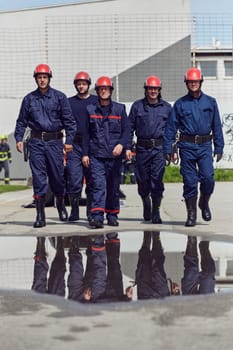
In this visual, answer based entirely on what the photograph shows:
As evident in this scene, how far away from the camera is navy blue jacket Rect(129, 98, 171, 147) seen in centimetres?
1028

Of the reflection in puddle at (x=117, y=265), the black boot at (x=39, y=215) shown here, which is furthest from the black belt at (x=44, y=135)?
the reflection in puddle at (x=117, y=265)

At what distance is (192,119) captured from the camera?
972 cm

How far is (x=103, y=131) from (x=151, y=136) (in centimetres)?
71

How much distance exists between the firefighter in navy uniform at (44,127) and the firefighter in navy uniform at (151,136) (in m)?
0.94

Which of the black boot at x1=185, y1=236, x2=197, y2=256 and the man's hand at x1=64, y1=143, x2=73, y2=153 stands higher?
the man's hand at x1=64, y1=143, x2=73, y2=153

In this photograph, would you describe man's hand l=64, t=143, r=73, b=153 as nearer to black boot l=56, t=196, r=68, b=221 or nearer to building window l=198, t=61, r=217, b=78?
black boot l=56, t=196, r=68, b=221

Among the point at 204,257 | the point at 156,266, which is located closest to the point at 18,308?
the point at 156,266

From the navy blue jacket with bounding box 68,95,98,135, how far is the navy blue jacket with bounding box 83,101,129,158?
1.52 ft

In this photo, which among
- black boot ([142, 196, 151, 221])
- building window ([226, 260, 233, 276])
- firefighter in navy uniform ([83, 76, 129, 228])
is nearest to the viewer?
building window ([226, 260, 233, 276])

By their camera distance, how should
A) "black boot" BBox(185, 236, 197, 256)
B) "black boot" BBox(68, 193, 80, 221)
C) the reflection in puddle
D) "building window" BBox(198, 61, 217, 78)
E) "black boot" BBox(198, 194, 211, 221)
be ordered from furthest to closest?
"building window" BBox(198, 61, 217, 78), "black boot" BBox(68, 193, 80, 221), "black boot" BBox(198, 194, 211, 221), "black boot" BBox(185, 236, 197, 256), the reflection in puddle

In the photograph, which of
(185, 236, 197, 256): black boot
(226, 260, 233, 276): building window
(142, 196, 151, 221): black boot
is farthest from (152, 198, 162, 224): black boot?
(226, 260, 233, 276): building window

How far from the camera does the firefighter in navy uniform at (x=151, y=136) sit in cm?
1027

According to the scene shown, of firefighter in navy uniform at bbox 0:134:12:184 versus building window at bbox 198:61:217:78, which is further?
building window at bbox 198:61:217:78

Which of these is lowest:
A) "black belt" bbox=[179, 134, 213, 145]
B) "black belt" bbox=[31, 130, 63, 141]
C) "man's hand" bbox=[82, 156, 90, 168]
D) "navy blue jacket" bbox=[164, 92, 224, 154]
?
"man's hand" bbox=[82, 156, 90, 168]
